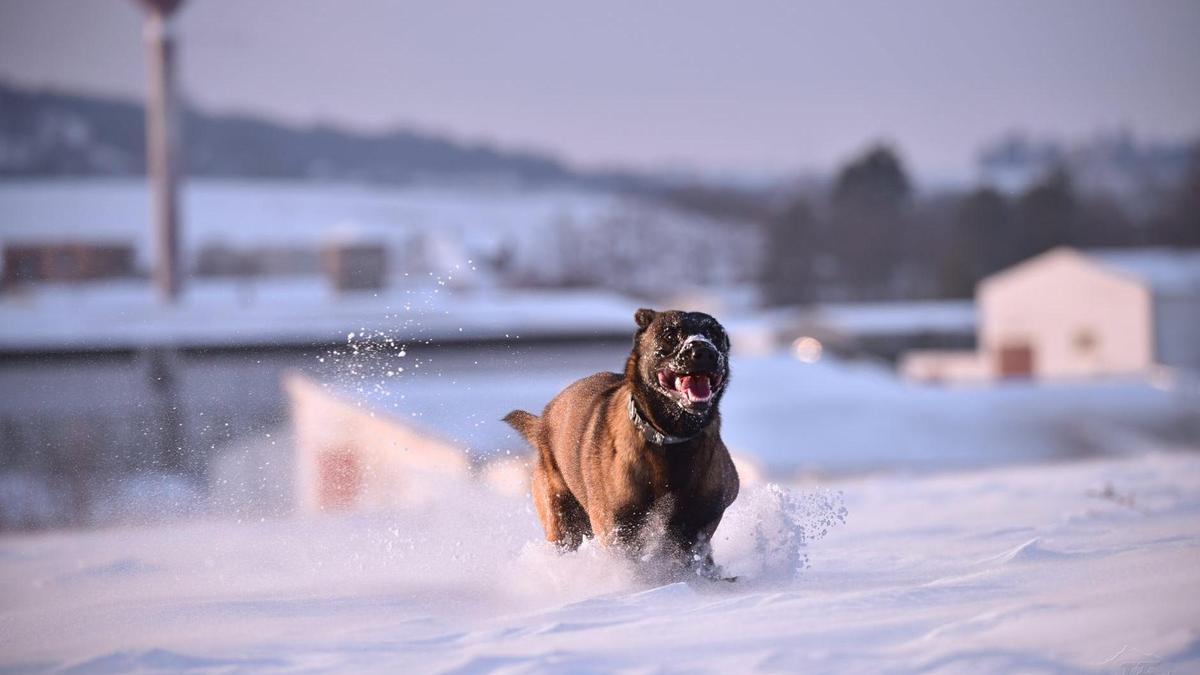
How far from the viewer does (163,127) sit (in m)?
38.5

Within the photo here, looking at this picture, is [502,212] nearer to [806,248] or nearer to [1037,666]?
[806,248]

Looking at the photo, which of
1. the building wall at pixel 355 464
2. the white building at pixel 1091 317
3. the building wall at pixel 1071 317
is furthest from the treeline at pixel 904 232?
the building wall at pixel 355 464

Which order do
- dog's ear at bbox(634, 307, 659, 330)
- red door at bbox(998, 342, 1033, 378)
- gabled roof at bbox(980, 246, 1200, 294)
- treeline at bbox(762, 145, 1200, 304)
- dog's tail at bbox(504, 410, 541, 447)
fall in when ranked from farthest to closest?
treeline at bbox(762, 145, 1200, 304) → red door at bbox(998, 342, 1033, 378) → gabled roof at bbox(980, 246, 1200, 294) → dog's tail at bbox(504, 410, 541, 447) → dog's ear at bbox(634, 307, 659, 330)

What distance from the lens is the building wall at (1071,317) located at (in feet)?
129

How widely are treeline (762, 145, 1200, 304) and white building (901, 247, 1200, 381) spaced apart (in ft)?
49.3

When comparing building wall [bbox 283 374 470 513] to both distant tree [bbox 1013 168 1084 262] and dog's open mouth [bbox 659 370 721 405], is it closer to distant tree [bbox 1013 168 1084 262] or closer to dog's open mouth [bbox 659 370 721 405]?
dog's open mouth [bbox 659 370 721 405]

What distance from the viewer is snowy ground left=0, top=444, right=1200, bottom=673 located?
12.0ft

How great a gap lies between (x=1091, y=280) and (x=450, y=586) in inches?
1531

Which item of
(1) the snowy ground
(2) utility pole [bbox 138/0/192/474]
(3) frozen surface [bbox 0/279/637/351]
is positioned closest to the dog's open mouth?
(1) the snowy ground

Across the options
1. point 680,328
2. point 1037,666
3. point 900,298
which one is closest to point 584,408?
point 680,328

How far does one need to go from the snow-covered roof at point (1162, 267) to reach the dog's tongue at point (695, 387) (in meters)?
38.9

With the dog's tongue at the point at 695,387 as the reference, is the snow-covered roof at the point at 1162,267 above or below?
above

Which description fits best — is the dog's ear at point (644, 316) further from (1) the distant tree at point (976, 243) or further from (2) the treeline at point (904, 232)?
(1) the distant tree at point (976, 243)

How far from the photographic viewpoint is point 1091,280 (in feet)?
131
